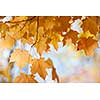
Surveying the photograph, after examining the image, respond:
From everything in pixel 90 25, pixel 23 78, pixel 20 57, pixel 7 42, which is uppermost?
pixel 90 25

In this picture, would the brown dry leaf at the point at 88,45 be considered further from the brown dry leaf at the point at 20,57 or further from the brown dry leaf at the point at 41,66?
the brown dry leaf at the point at 20,57

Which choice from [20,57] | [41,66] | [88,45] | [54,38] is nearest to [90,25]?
[88,45]

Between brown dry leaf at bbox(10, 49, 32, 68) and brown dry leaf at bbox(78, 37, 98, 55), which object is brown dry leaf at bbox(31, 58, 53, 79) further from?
brown dry leaf at bbox(78, 37, 98, 55)

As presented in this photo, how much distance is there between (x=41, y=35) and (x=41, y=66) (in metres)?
0.25

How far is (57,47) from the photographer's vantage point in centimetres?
184

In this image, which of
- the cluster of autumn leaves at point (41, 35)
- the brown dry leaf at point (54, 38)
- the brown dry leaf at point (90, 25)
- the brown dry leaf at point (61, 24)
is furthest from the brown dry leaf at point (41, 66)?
the brown dry leaf at point (90, 25)

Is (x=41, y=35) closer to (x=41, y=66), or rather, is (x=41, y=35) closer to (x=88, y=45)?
(x=41, y=66)

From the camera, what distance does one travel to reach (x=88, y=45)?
184cm

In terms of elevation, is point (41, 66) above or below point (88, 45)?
below
